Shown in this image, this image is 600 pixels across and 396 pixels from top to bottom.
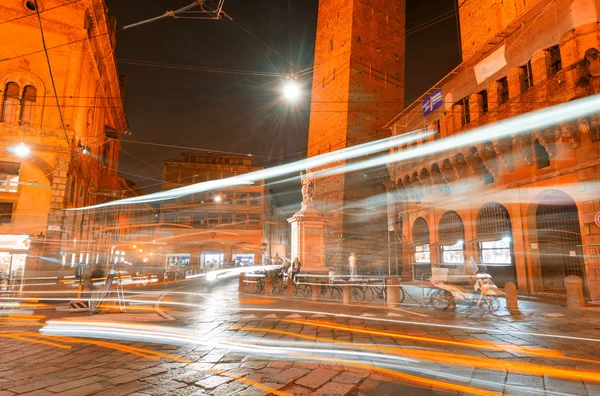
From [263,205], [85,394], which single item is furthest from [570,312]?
[263,205]

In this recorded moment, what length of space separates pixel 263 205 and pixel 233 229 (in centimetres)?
492

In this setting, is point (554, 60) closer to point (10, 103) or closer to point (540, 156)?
point (540, 156)

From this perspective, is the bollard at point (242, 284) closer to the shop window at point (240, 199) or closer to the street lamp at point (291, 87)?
the street lamp at point (291, 87)

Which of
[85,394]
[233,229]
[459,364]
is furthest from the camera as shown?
[233,229]

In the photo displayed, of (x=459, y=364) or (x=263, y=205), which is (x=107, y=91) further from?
(x=459, y=364)

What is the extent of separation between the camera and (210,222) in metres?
44.2

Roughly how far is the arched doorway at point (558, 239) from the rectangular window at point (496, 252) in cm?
141

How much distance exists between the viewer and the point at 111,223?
33.6 m

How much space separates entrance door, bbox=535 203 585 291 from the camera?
1250 cm

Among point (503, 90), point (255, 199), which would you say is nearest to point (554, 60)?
point (503, 90)

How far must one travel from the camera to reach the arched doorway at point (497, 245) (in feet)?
47.8

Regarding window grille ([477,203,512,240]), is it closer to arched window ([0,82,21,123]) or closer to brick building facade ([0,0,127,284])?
brick building facade ([0,0,127,284])

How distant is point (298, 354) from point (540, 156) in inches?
533

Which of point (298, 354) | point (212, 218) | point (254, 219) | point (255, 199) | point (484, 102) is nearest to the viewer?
point (298, 354)
